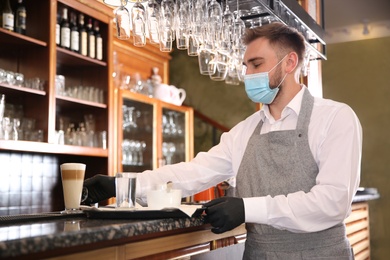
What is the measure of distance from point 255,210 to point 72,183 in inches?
26.0

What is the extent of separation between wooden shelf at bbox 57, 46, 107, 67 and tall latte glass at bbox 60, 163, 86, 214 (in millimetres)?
2346

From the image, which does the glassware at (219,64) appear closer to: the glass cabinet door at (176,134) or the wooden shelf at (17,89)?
the wooden shelf at (17,89)

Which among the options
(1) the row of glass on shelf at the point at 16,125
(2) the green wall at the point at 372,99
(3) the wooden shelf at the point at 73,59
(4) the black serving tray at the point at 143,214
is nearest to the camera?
(4) the black serving tray at the point at 143,214

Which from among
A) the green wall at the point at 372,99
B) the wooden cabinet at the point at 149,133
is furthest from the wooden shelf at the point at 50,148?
the green wall at the point at 372,99

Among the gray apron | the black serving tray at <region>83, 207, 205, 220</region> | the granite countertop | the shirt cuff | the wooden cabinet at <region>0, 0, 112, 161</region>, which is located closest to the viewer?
the granite countertop

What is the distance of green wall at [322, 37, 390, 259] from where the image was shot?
6.73 meters

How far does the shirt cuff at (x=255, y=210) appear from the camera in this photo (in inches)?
67.1

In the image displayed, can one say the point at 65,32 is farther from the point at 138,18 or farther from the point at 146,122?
the point at 138,18

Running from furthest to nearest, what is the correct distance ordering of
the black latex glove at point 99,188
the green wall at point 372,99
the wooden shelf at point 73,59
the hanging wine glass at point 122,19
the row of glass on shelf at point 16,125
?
1. the green wall at point 372,99
2. the wooden shelf at point 73,59
3. the row of glass on shelf at point 16,125
4. the hanging wine glass at point 122,19
5. the black latex glove at point 99,188

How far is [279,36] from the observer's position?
2266 mm

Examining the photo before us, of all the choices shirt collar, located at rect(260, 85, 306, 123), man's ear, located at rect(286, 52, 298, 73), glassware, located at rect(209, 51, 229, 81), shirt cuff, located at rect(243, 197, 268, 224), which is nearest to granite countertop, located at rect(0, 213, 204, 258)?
shirt cuff, located at rect(243, 197, 268, 224)

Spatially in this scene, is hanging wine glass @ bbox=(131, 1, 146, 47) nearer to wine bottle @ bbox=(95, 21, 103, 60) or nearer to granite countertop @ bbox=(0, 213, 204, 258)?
granite countertop @ bbox=(0, 213, 204, 258)

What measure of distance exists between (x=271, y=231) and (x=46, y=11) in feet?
9.22

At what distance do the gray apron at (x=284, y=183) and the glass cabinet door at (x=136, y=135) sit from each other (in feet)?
9.16
